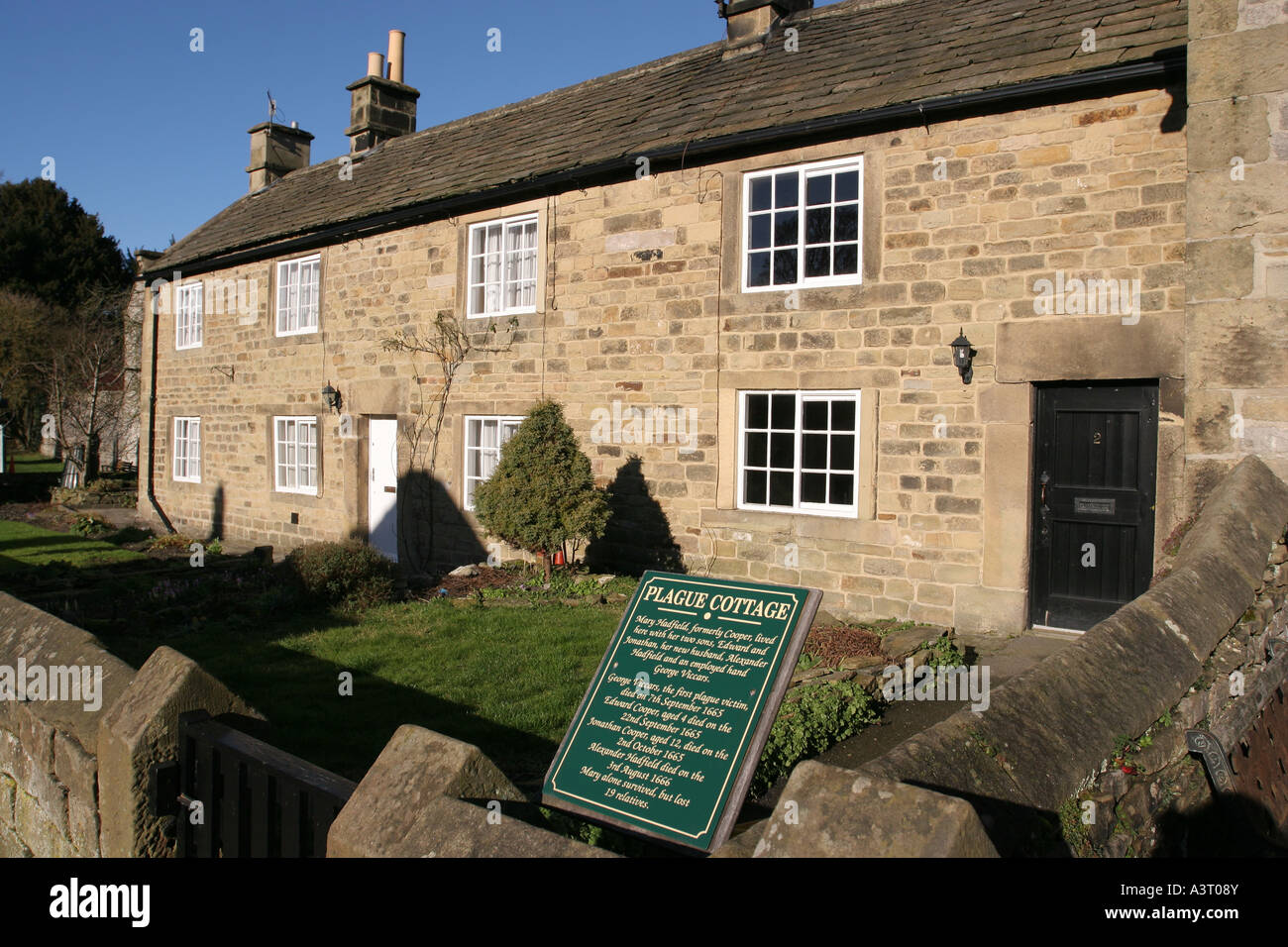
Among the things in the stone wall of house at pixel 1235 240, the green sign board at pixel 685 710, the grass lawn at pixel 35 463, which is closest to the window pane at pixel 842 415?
the stone wall of house at pixel 1235 240

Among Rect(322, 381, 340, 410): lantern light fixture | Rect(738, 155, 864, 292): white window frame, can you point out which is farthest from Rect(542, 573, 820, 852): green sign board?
Rect(322, 381, 340, 410): lantern light fixture

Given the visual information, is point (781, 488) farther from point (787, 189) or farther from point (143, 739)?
point (143, 739)

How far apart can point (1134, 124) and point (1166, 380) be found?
2.26 meters

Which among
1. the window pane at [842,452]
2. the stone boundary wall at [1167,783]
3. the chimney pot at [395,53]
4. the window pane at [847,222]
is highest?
the chimney pot at [395,53]

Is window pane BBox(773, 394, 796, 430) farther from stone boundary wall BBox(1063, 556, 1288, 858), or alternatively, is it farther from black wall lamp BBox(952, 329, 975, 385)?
stone boundary wall BBox(1063, 556, 1288, 858)

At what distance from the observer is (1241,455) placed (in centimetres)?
628

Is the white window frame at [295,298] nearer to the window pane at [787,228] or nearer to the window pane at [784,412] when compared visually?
the window pane at [787,228]

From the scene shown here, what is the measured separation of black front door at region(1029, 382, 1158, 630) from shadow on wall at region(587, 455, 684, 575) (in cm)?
405

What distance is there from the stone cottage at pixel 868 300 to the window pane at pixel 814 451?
0.04 meters

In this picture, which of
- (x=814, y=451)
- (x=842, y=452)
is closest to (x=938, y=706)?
(x=842, y=452)

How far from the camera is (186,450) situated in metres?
19.4

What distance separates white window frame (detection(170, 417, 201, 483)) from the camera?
19.0 meters

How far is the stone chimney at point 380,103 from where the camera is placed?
18.0 meters
